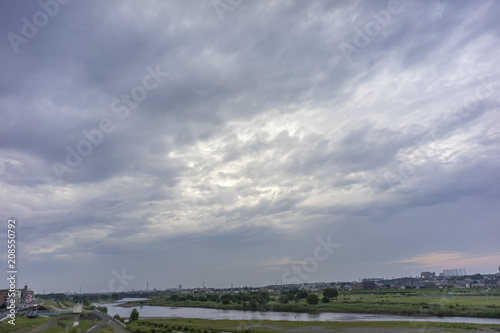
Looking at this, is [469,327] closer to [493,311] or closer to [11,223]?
[493,311]

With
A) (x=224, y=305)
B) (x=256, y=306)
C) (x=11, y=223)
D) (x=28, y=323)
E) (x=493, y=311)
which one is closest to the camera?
(x=11, y=223)

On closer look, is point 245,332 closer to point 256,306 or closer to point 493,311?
point 493,311

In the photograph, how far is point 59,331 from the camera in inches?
2083

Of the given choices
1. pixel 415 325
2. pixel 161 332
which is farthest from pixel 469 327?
pixel 161 332

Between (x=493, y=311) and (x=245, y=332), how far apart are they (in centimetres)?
5657

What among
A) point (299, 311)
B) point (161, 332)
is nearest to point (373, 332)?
point (161, 332)

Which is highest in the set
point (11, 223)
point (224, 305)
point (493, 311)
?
point (11, 223)

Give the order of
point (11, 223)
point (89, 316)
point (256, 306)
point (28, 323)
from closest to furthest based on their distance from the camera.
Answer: point (11, 223), point (28, 323), point (89, 316), point (256, 306)

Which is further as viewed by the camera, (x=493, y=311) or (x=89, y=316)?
(x=89, y=316)

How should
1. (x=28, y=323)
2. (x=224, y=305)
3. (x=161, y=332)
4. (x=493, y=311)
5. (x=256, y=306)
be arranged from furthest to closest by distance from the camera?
(x=224, y=305)
(x=256, y=306)
(x=493, y=311)
(x=28, y=323)
(x=161, y=332)

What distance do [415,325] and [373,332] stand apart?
1154 cm

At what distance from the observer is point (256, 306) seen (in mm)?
119312

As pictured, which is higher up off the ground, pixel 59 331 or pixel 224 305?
pixel 59 331

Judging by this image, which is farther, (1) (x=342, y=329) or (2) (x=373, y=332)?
(1) (x=342, y=329)
